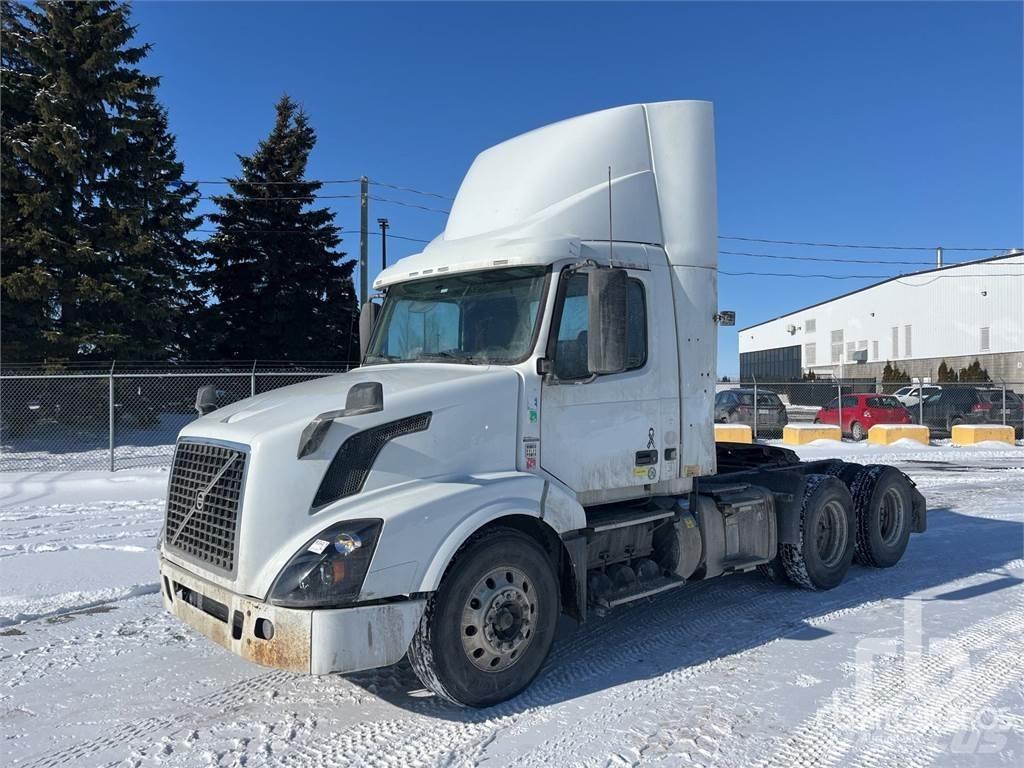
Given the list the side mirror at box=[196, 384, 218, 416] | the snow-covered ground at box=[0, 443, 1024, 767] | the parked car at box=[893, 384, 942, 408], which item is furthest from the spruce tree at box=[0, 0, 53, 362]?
the parked car at box=[893, 384, 942, 408]

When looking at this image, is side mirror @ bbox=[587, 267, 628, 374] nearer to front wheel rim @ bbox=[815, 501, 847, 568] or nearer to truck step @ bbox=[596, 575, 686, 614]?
truck step @ bbox=[596, 575, 686, 614]

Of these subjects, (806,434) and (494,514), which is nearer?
(494,514)

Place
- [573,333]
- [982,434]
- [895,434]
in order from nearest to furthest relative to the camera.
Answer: [573,333]
[895,434]
[982,434]

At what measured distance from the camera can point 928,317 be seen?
50.1 meters

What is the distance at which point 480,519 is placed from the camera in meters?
4.02

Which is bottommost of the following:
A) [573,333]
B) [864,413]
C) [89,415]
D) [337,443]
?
[864,413]

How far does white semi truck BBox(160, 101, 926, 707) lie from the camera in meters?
3.74

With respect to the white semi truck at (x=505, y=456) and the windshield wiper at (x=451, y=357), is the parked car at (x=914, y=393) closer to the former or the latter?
the white semi truck at (x=505, y=456)

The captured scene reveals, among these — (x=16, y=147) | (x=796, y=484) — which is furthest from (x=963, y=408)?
(x=16, y=147)

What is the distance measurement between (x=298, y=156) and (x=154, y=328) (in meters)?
10.5

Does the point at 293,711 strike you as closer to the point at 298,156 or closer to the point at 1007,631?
the point at 1007,631

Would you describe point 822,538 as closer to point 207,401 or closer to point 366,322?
point 366,322

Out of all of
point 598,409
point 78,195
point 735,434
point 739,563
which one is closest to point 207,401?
point 598,409

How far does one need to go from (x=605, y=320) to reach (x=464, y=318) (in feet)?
3.29
